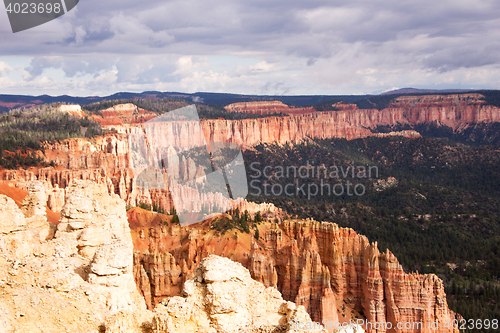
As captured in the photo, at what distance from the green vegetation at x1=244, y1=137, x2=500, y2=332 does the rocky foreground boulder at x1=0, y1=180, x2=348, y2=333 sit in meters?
40.3

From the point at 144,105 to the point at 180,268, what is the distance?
159679 mm

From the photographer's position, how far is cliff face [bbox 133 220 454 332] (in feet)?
116

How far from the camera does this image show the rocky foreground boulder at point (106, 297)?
40.7 ft

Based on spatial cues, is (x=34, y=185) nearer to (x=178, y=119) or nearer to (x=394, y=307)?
(x=394, y=307)

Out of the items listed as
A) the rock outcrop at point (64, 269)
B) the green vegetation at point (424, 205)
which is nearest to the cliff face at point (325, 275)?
the rock outcrop at point (64, 269)

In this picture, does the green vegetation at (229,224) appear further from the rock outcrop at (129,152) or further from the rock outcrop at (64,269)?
the rock outcrop at (64,269)

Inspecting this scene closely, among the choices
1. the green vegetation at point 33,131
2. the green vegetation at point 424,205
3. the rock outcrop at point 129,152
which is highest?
the green vegetation at point 33,131

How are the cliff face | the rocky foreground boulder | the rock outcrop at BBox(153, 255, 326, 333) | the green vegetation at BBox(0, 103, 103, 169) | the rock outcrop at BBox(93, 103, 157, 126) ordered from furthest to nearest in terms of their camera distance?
the rock outcrop at BBox(93, 103, 157, 126) < the green vegetation at BBox(0, 103, 103, 169) < the cliff face < the rock outcrop at BBox(153, 255, 326, 333) < the rocky foreground boulder

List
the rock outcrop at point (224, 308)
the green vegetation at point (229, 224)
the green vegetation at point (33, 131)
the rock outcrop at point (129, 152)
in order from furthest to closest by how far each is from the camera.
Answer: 1. the green vegetation at point (33, 131)
2. the rock outcrop at point (129, 152)
3. the green vegetation at point (229, 224)
4. the rock outcrop at point (224, 308)

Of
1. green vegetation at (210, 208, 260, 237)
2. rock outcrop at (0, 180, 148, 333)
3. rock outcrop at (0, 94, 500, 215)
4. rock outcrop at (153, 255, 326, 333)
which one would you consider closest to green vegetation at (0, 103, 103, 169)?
rock outcrop at (0, 94, 500, 215)

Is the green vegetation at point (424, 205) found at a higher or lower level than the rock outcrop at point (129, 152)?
lower

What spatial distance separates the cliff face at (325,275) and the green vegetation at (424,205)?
14.8m

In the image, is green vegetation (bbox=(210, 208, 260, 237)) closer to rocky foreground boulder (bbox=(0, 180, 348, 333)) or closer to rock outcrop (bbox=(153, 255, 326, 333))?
rocky foreground boulder (bbox=(0, 180, 348, 333))

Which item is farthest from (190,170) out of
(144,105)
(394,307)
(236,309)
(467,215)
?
(144,105)
